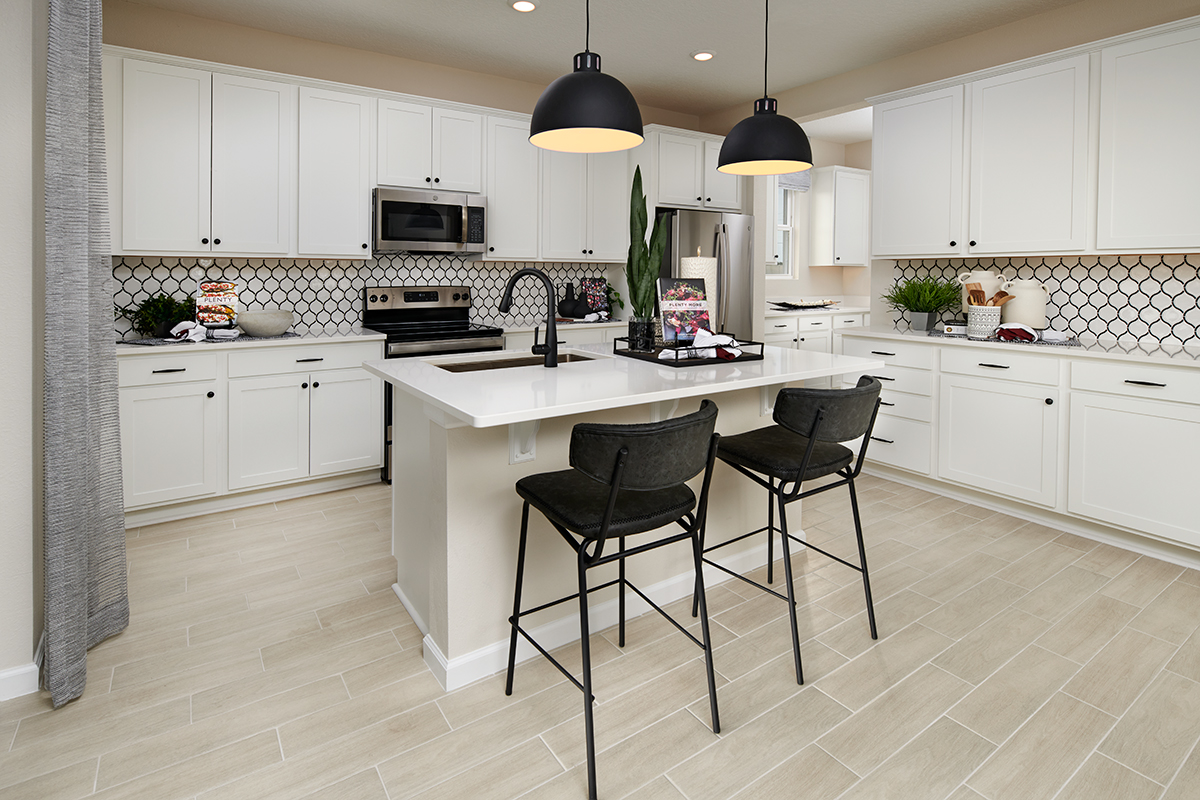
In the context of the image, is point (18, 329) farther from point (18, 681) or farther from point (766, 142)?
point (766, 142)

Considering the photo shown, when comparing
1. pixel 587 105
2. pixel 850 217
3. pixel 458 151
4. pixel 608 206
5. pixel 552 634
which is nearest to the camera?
pixel 587 105

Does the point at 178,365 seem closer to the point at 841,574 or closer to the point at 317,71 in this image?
the point at 317,71

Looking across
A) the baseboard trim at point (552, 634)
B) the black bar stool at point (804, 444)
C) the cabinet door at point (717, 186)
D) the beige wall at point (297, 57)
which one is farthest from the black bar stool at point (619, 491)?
the cabinet door at point (717, 186)

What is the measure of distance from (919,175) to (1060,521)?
214cm

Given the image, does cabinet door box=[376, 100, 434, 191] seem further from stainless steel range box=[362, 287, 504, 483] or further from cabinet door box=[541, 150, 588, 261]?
cabinet door box=[541, 150, 588, 261]

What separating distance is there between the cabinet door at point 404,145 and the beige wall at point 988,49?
108 inches

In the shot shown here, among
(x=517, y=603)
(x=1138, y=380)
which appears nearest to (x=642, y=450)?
(x=517, y=603)

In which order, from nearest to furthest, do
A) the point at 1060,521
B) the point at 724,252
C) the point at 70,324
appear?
1. the point at 70,324
2. the point at 1060,521
3. the point at 724,252

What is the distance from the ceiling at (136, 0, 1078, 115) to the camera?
11.6 ft

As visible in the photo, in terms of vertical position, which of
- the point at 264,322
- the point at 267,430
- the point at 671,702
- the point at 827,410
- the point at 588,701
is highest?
the point at 264,322

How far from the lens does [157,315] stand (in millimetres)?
3582

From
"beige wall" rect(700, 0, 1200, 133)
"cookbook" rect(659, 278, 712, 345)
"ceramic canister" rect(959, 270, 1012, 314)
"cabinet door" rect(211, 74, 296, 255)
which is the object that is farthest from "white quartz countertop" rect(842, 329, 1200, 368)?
"cabinet door" rect(211, 74, 296, 255)

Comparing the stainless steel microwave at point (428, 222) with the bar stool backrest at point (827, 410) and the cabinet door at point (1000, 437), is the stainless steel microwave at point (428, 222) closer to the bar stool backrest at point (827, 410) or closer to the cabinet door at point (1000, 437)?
the bar stool backrest at point (827, 410)

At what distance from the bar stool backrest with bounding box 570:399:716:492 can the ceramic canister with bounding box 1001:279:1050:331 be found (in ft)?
9.75
